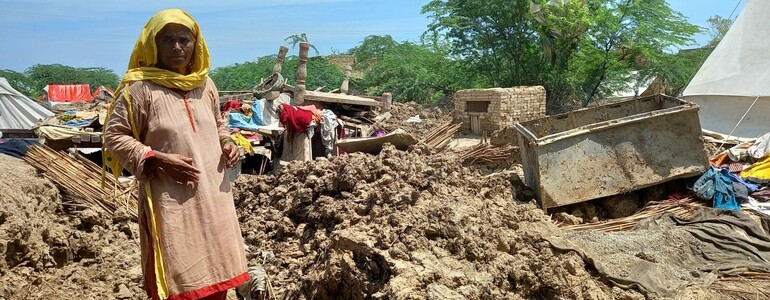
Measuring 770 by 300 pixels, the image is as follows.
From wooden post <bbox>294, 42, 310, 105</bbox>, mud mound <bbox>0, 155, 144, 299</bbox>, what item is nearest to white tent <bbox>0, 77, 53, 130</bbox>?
wooden post <bbox>294, 42, 310, 105</bbox>

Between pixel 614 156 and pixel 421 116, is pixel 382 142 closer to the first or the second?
pixel 614 156

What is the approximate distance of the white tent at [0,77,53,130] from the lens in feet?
56.2

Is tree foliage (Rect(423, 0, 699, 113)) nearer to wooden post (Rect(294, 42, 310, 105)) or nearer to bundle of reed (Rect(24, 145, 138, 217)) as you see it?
wooden post (Rect(294, 42, 310, 105))

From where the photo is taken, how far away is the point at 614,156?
6.26m

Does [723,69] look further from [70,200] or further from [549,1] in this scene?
[70,200]

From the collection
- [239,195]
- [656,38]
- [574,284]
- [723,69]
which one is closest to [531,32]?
[656,38]

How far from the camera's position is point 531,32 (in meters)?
18.1

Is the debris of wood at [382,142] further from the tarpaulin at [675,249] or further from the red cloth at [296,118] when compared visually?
the tarpaulin at [675,249]

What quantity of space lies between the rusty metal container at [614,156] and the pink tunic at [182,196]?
4.17 m

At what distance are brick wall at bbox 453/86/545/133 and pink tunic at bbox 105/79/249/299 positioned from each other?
10.2 metres

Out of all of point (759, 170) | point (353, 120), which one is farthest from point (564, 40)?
point (759, 170)

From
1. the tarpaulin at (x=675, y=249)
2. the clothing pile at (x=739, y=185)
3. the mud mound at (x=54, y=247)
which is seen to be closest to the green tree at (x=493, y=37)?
the clothing pile at (x=739, y=185)

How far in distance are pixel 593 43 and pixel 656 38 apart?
1.68 metres

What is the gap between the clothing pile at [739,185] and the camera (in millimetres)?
6043
